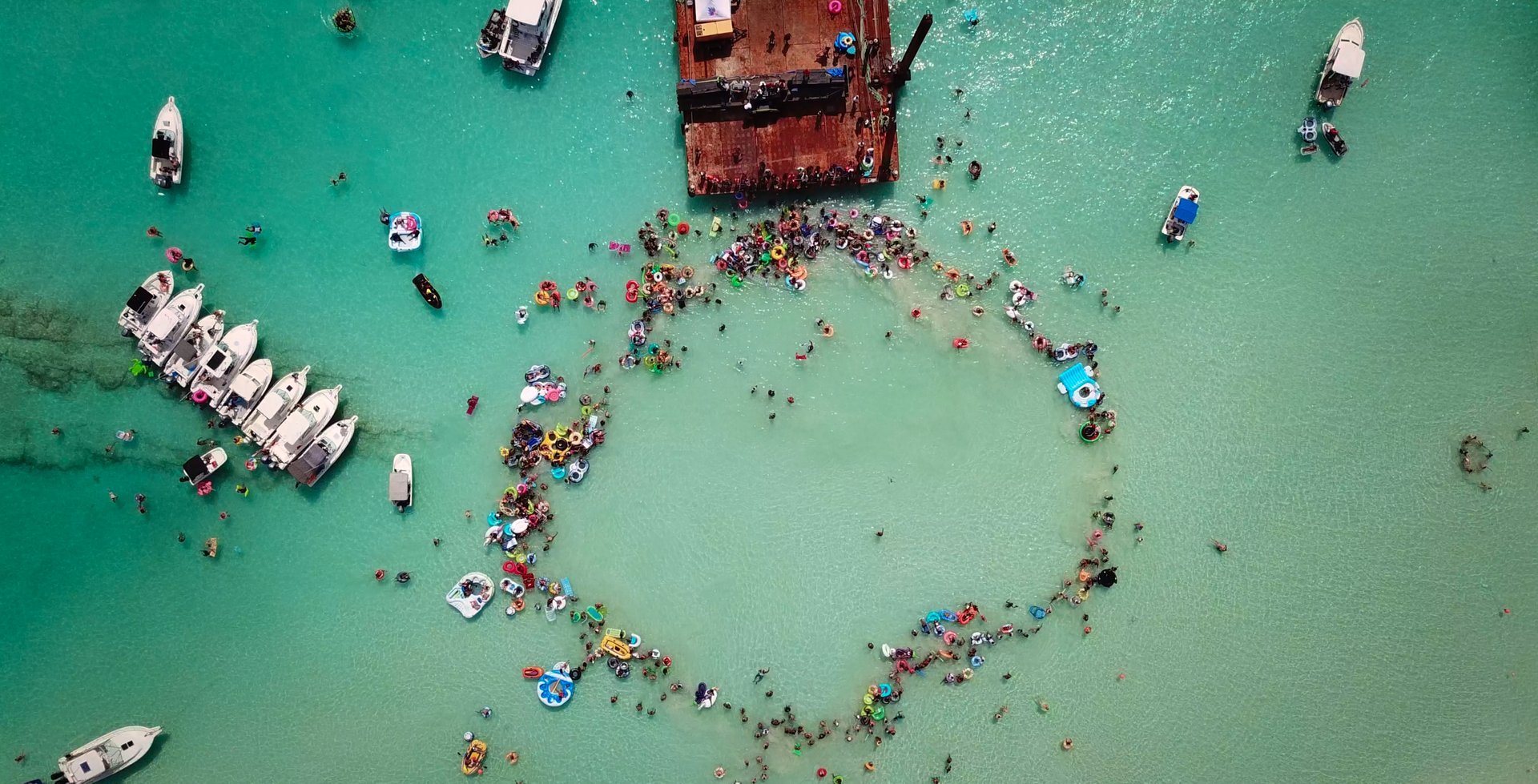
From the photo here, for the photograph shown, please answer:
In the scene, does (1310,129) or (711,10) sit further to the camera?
(1310,129)

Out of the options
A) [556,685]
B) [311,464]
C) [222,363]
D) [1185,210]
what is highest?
[1185,210]

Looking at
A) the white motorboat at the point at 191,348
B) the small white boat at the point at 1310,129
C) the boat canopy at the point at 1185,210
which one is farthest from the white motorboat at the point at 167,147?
the small white boat at the point at 1310,129

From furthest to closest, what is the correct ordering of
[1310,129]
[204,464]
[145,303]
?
[1310,129]
[204,464]
[145,303]

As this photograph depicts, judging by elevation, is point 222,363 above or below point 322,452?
above

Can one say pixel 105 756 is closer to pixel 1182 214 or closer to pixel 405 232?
pixel 405 232

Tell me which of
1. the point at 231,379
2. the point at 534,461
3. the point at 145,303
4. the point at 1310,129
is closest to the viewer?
the point at 145,303

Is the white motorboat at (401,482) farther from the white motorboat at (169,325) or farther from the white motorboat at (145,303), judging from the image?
the white motorboat at (145,303)

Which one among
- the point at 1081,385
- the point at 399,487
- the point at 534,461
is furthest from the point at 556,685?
the point at 1081,385
